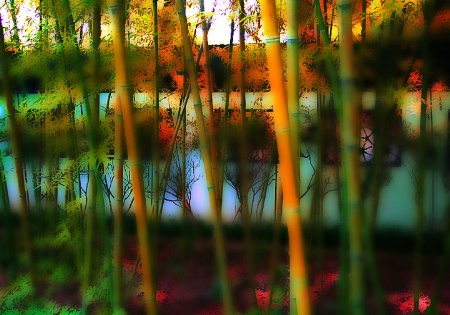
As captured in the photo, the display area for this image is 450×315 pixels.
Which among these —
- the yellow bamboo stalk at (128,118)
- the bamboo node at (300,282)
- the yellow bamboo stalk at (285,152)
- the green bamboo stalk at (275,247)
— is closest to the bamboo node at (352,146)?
the yellow bamboo stalk at (285,152)

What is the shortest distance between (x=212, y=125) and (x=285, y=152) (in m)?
1.59

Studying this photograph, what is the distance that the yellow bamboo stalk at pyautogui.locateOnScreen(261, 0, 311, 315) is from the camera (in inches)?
41.0

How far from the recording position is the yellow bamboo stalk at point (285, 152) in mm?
1041

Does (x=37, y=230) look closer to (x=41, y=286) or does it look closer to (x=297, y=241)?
(x=41, y=286)

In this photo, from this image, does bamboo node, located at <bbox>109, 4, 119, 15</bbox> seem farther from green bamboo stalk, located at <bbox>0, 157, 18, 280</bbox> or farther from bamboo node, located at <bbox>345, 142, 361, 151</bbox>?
green bamboo stalk, located at <bbox>0, 157, 18, 280</bbox>

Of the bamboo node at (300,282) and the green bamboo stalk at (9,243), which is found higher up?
the bamboo node at (300,282)

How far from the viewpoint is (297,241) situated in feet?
3.54

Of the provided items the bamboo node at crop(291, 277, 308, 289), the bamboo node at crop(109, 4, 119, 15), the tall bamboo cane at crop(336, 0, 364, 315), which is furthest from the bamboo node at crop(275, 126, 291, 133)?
the bamboo node at crop(109, 4, 119, 15)

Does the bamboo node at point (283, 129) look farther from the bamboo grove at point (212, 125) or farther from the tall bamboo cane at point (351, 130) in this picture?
the tall bamboo cane at point (351, 130)

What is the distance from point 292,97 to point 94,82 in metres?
1.39

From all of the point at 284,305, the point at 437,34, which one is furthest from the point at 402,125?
the point at 284,305

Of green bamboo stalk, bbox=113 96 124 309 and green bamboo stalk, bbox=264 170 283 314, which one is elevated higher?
green bamboo stalk, bbox=113 96 124 309

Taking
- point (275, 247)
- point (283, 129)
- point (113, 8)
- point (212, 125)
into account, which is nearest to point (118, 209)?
point (113, 8)

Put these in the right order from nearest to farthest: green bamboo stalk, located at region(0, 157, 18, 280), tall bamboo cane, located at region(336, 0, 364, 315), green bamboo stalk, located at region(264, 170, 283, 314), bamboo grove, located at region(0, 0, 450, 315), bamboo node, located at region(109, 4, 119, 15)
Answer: tall bamboo cane, located at region(336, 0, 364, 315)
bamboo grove, located at region(0, 0, 450, 315)
bamboo node, located at region(109, 4, 119, 15)
green bamboo stalk, located at region(264, 170, 283, 314)
green bamboo stalk, located at region(0, 157, 18, 280)
